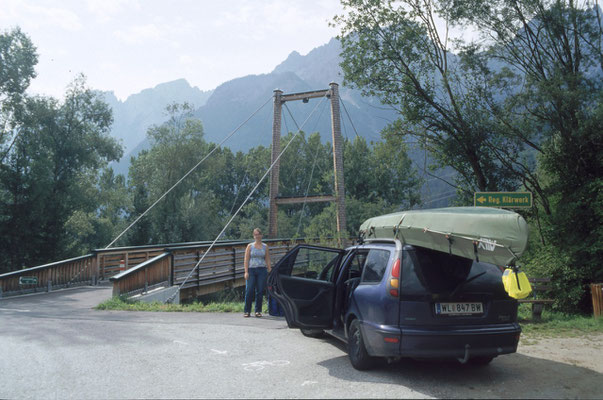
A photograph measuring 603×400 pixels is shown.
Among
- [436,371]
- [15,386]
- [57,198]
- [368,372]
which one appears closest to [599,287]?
[436,371]

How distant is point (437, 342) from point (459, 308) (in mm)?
446

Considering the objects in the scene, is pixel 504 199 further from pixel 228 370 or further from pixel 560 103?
pixel 228 370

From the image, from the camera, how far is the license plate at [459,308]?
4.77 meters

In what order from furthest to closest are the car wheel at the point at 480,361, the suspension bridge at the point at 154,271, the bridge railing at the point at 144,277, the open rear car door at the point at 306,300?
the suspension bridge at the point at 154,271 < the bridge railing at the point at 144,277 < the open rear car door at the point at 306,300 < the car wheel at the point at 480,361

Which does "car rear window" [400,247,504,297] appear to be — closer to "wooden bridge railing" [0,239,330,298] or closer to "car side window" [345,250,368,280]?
"car side window" [345,250,368,280]

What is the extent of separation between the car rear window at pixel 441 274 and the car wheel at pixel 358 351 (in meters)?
0.82

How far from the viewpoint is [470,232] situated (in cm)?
469

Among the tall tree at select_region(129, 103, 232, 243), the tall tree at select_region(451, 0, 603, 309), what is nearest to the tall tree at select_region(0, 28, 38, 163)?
the tall tree at select_region(129, 103, 232, 243)

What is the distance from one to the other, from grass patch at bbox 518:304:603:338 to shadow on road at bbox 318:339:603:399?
7.69 ft

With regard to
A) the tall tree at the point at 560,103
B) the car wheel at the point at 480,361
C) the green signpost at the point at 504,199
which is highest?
the tall tree at the point at 560,103

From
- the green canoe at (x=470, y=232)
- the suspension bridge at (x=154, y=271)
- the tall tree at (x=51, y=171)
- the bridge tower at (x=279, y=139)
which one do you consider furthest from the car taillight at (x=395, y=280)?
the tall tree at (x=51, y=171)

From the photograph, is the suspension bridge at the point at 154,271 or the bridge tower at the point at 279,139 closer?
the suspension bridge at the point at 154,271

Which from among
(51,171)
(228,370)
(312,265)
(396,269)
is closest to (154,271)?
(312,265)

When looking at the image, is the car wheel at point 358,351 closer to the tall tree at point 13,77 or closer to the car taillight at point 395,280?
the car taillight at point 395,280
